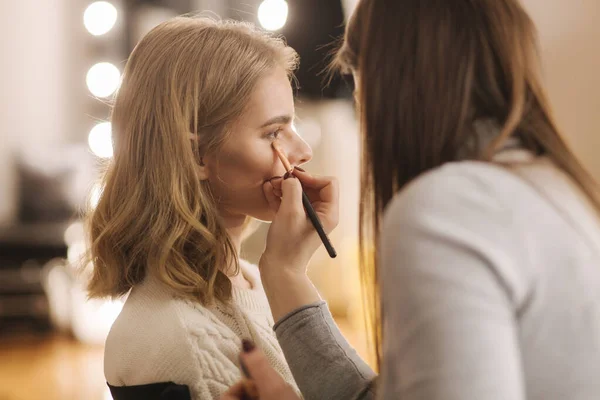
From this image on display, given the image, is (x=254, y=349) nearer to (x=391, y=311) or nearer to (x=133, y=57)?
(x=391, y=311)

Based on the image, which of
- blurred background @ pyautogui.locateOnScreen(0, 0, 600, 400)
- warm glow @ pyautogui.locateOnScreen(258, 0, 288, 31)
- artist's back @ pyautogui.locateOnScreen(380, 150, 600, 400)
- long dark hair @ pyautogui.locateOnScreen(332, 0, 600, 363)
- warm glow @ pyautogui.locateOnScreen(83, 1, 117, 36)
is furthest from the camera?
warm glow @ pyautogui.locateOnScreen(83, 1, 117, 36)

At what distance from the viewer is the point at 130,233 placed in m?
1.10

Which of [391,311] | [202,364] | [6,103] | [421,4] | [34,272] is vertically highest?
[421,4]

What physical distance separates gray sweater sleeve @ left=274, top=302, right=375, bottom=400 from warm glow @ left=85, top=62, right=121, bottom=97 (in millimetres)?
3285

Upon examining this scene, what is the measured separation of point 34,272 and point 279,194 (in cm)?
358

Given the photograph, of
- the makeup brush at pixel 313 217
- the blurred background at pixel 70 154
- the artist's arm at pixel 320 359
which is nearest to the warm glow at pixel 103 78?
the blurred background at pixel 70 154

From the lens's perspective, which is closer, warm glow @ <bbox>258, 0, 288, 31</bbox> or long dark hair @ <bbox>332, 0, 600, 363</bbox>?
long dark hair @ <bbox>332, 0, 600, 363</bbox>

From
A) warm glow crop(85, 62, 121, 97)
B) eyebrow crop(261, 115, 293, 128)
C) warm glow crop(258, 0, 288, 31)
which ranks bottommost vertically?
warm glow crop(85, 62, 121, 97)

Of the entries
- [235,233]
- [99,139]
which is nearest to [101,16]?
[99,139]


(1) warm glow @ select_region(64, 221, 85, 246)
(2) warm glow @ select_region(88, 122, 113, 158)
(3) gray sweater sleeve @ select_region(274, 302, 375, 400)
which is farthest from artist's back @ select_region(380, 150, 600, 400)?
(1) warm glow @ select_region(64, 221, 85, 246)

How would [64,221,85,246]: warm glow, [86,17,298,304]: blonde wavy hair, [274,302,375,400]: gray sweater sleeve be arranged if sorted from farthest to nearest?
[64,221,85,246]: warm glow < [86,17,298,304]: blonde wavy hair < [274,302,375,400]: gray sweater sleeve

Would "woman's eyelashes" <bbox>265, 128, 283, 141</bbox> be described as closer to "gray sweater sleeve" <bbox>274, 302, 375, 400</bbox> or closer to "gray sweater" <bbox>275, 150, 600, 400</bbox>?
"gray sweater sleeve" <bbox>274, 302, 375, 400</bbox>

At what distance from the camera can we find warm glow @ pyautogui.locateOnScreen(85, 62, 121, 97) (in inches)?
156

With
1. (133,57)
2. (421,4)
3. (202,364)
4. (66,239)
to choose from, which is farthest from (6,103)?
(421,4)
